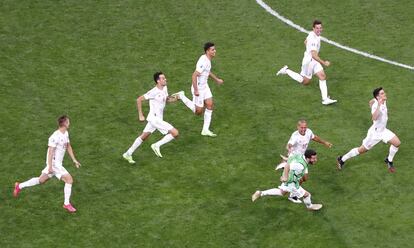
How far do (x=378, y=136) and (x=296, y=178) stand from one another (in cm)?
332

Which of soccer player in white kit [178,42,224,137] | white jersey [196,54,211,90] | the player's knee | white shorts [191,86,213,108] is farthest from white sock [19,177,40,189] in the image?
white jersey [196,54,211,90]

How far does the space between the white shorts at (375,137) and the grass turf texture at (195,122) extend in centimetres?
60

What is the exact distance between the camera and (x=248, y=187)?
20766mm

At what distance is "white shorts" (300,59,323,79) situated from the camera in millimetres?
25172

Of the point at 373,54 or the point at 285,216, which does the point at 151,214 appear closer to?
the point at 285,216

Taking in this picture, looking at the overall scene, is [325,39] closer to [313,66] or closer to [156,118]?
[313,66]

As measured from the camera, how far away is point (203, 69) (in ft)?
75.5

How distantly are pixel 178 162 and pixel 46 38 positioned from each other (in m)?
8.78

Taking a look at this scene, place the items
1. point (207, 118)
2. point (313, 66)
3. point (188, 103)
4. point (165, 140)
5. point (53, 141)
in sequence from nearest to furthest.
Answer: point (53, 141) < point (165, 140) < point (207, 118) < point (188, 103) < point (313, 66)

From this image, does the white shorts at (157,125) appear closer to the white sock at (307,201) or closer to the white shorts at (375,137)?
the white sock at (307,201)

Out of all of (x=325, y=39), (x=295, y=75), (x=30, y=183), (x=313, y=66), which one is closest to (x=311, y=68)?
(x=313, y=66)

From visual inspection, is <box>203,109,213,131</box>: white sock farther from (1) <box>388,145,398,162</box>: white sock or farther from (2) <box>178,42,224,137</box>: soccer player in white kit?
(1) <box>388,145,398,162</box>: white sock

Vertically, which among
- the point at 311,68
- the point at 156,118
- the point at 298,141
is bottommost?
the point at 156,118

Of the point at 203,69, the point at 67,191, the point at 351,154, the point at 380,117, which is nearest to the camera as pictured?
the point at 67,191
